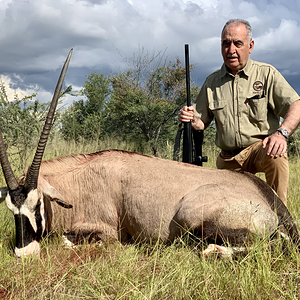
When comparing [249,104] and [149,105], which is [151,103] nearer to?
[149,105]

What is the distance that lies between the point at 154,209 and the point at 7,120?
6.04 meters

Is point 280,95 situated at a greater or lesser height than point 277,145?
greater

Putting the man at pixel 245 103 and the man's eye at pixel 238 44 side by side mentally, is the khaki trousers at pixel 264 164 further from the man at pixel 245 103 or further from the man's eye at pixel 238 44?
the man's eye at pixel 238 44

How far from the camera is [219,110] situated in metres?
4.73

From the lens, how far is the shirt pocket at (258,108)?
4449mm

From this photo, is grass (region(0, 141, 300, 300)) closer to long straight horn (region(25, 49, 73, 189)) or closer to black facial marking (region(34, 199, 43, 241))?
black facial marking (region(34, 199, 43, 241))

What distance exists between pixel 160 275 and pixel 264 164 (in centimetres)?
240

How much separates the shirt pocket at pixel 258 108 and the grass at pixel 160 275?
2.06 m

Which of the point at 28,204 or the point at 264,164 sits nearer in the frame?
the point at 28,204

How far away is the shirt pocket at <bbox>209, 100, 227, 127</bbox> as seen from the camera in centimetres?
468

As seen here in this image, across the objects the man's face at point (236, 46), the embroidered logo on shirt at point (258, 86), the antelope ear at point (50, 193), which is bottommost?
the antelope ear at point (50, 193)

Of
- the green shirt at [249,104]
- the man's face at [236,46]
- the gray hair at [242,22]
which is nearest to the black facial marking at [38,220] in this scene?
the green shirt at [249,104]

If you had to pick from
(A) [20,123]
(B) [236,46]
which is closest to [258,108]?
(B) [236,46]

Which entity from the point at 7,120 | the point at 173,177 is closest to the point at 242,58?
the point at 173,177
